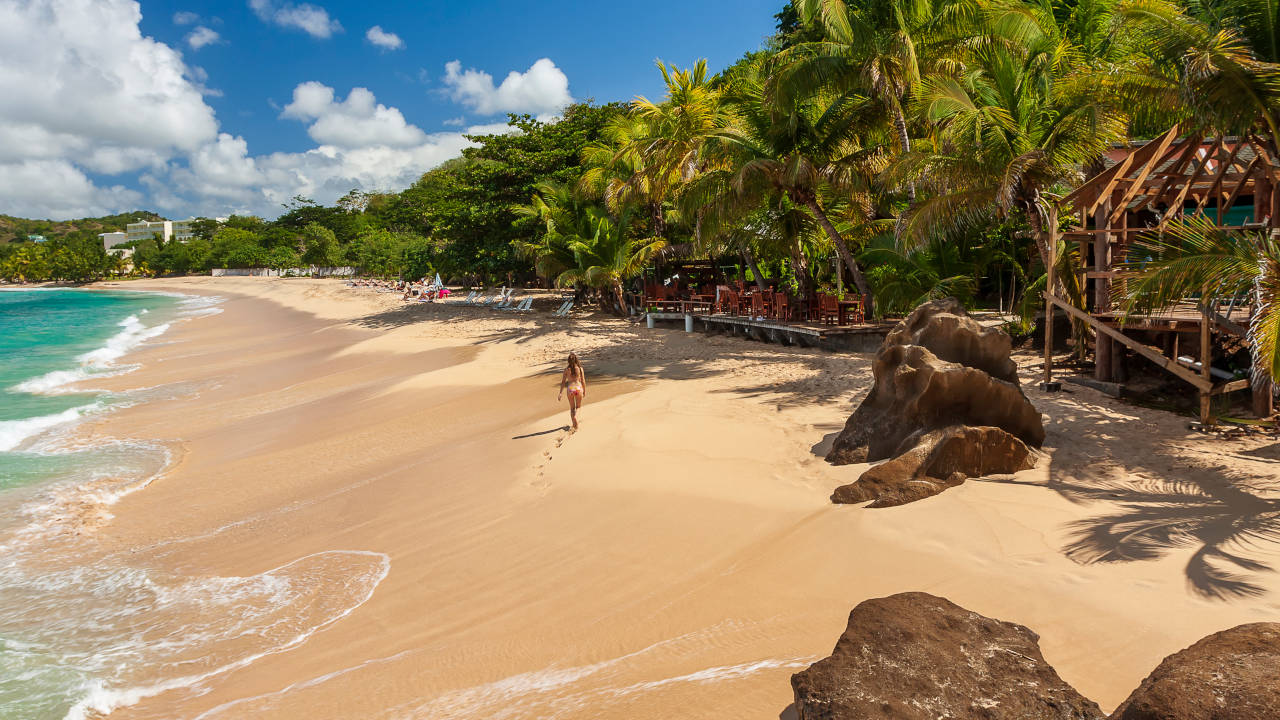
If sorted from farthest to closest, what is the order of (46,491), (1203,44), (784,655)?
(46,491)
(1203,44)
(784,655)

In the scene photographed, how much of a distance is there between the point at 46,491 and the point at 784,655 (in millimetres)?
9584

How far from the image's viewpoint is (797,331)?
1650cm

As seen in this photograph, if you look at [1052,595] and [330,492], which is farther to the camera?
[330,492]

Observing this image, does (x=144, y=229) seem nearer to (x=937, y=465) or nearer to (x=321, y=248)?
(x=321, y=248)

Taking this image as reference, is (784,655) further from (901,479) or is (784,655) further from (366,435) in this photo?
(366,435)

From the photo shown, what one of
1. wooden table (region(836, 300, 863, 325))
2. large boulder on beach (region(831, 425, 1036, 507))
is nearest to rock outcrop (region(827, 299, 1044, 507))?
large boulder on beach (region(831, 425, 1036, 507))

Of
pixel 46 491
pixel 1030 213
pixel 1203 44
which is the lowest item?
pixel 46 491

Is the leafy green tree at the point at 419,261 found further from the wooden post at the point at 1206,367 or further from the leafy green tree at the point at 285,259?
the leafy green tree at the point at 285,259

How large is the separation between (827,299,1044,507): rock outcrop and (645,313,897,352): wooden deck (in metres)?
7.57

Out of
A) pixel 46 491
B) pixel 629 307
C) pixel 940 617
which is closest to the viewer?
pixel 940 617

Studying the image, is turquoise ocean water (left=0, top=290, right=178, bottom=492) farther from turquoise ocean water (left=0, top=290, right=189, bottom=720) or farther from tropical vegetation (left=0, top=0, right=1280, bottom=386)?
tropical vegetation (left=0, top=0, right=1280, bottom=386)

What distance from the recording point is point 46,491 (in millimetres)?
9094

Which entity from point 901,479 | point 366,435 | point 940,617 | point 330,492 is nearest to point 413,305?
point 366,435

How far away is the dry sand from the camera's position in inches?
158
